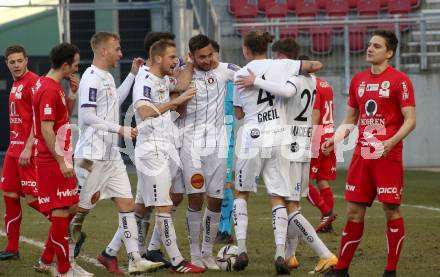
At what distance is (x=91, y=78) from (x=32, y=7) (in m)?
17.2

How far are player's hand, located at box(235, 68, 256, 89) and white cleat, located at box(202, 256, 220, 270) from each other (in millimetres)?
1672

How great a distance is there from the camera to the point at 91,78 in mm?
10070

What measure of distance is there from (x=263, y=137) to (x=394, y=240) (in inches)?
63.9

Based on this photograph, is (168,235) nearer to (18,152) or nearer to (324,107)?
(18,152)

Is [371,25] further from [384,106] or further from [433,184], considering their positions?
[384,106]

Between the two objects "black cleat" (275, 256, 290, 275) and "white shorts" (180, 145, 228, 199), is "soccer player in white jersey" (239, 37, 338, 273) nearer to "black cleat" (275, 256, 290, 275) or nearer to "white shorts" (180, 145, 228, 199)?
"black cleat" (275, 256, 290, 275)

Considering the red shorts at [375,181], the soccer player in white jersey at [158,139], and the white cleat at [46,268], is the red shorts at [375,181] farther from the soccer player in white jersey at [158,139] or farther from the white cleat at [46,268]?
the white cleat at [46,268]

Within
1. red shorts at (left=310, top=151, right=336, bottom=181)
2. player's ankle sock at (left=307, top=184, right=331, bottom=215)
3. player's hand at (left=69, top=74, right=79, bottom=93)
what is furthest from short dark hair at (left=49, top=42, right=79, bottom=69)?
red shorts at (left=310, top=151, right=336, bottom=181)

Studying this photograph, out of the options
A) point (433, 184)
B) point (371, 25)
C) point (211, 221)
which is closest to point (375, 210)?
point (433, 184)

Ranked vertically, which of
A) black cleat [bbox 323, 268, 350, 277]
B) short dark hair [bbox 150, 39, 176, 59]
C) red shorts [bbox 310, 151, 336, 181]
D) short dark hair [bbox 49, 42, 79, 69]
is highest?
short dark hair [bbox 150, 39, 176, 59]

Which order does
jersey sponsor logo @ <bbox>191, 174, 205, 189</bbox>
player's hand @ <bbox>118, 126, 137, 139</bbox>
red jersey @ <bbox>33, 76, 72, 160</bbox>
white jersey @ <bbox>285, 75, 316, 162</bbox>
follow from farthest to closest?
jersey sponsor logo @ <bbox>191, 174, 205, 189</bbox> → white jersey @ <bbox>285, 75, 316, 162</bbox> → player's hand @ <bbox>118, 126, 137, 139</bbox> → red jersey @ <bbox>33, 76, 72, 160</bbox>

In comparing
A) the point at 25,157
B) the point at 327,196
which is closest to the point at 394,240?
the point at 25,157

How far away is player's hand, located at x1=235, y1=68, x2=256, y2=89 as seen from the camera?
10.3 metres

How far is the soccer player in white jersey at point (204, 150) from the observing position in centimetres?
1065
